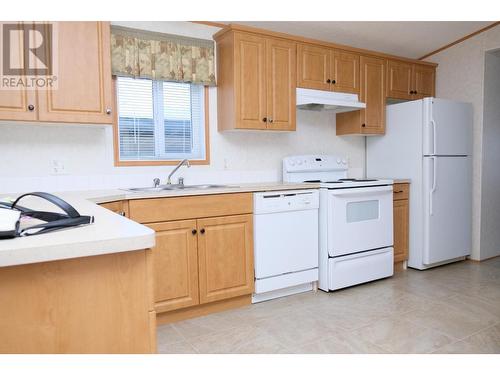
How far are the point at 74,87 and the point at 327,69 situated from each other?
221cm

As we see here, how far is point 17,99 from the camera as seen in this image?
2299 millimetres

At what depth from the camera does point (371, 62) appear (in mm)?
3859

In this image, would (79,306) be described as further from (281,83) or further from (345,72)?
(345,72)

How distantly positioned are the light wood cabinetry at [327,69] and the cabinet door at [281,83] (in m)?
0.10

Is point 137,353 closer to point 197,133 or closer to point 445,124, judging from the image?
point 197,133

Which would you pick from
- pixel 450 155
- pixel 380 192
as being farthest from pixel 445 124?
pixel 380 192

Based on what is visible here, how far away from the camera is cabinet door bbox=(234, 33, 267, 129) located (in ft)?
10.2

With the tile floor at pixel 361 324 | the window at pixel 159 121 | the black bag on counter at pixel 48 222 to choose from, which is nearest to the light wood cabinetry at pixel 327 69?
the window at pixel 159 121

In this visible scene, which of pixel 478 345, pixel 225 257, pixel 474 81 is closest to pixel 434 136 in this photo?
pixel 474 81

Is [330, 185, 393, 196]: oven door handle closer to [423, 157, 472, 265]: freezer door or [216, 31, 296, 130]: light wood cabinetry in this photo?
[423, 157, 472, 265]: freezer door

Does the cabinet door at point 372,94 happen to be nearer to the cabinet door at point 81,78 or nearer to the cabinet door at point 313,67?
the cabinet door at point 313,67

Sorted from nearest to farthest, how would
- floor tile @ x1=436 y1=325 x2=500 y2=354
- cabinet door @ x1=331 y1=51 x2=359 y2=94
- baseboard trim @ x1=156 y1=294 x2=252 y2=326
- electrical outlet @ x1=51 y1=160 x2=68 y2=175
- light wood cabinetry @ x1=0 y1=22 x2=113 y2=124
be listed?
floor tile @ x1=436 y1=325 x2=500 y2=354 < light wood cabinetry @ x1=0 y1=22 x2=113 y2=124 < baseboard trim @ x1=156 y1=294 x2=252 y2=326 < electrical outlet @ x1=51 y1=160 x2=68 y2=175 < cabinet door @ x1=331 y1=51 x2=359 y2=94

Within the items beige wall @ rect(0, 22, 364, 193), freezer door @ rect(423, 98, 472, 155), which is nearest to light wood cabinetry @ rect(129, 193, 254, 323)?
beige wall @ rect(0, 22, 364, 193)

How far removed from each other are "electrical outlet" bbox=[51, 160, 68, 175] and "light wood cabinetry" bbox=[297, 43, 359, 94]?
2053mm
